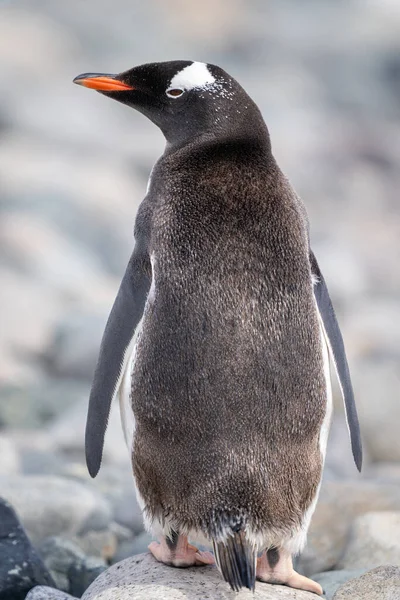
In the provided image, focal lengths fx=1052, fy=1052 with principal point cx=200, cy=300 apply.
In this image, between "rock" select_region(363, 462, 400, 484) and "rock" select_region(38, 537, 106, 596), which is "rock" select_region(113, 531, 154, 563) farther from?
"rock" select_region(363, 462, 400, 484)

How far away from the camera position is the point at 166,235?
271 cm

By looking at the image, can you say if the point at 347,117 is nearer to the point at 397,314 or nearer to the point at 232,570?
the point at 397,314

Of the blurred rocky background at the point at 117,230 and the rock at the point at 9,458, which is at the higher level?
the blurred rocky background at the point at 117,230

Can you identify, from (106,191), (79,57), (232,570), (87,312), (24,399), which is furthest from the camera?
(79,57)

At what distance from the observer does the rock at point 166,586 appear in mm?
2605

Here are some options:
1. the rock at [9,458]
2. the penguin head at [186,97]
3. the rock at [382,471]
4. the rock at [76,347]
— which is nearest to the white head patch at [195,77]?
the penguin head at [186,97]

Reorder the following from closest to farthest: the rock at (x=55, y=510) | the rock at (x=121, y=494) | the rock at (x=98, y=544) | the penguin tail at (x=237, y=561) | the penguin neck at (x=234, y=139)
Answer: the penguin tail at (x=237, y=561), the penguin neck at (x=234, y=139), the rock at (x=98, y=544), the rock at (x=55, y=510), the rock at (x=121, y=494)

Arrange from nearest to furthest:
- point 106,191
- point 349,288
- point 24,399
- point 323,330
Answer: point 323,330 → point 24,399 → point 349,288 → point 106,191

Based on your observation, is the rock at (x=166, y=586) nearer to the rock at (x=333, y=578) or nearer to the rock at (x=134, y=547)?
the rock at (x=333, y=578)

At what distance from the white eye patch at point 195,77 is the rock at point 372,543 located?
1.58 metres

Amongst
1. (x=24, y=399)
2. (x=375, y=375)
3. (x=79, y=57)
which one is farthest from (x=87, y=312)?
(x=79, y=57)

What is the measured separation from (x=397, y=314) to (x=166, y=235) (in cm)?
619

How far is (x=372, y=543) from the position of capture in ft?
11.4

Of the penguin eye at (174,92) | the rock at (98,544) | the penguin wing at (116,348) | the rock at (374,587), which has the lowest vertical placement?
the rock at (98,544)
